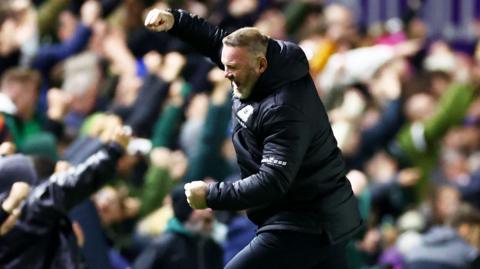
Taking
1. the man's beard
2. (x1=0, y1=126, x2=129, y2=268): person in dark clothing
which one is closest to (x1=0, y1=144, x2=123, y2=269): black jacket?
(x1=0, y1=126, x2=129, y2=268): person in dark clothing

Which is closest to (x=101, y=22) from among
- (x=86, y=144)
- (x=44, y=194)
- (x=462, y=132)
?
(x=462, y=132)

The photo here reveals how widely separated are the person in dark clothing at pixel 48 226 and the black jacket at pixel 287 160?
3.40 ft

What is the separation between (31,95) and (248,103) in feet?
10.6

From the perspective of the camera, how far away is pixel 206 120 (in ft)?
36.8

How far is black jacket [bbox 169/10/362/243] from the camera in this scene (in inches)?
279

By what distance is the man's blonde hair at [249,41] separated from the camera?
23.6 ft

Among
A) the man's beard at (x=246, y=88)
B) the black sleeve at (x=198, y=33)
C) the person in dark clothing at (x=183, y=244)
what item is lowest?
the person in dark clothing at (x=183, y=244)

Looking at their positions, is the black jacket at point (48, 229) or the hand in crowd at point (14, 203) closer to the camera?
the hand in crowd at point (14, 203)

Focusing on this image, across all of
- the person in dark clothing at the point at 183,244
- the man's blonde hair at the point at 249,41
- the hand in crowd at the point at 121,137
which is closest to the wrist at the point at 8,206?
the hand in crowd at the point at 121,137

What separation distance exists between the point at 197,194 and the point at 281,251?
21.8 inches

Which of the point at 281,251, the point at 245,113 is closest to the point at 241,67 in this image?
the point at 245,113

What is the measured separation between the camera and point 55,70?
12.7 metres

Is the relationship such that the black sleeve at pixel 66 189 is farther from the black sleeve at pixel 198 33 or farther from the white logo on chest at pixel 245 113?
the white logo on chest at pixel 245 113

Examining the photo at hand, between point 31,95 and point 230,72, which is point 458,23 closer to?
point 31,95
